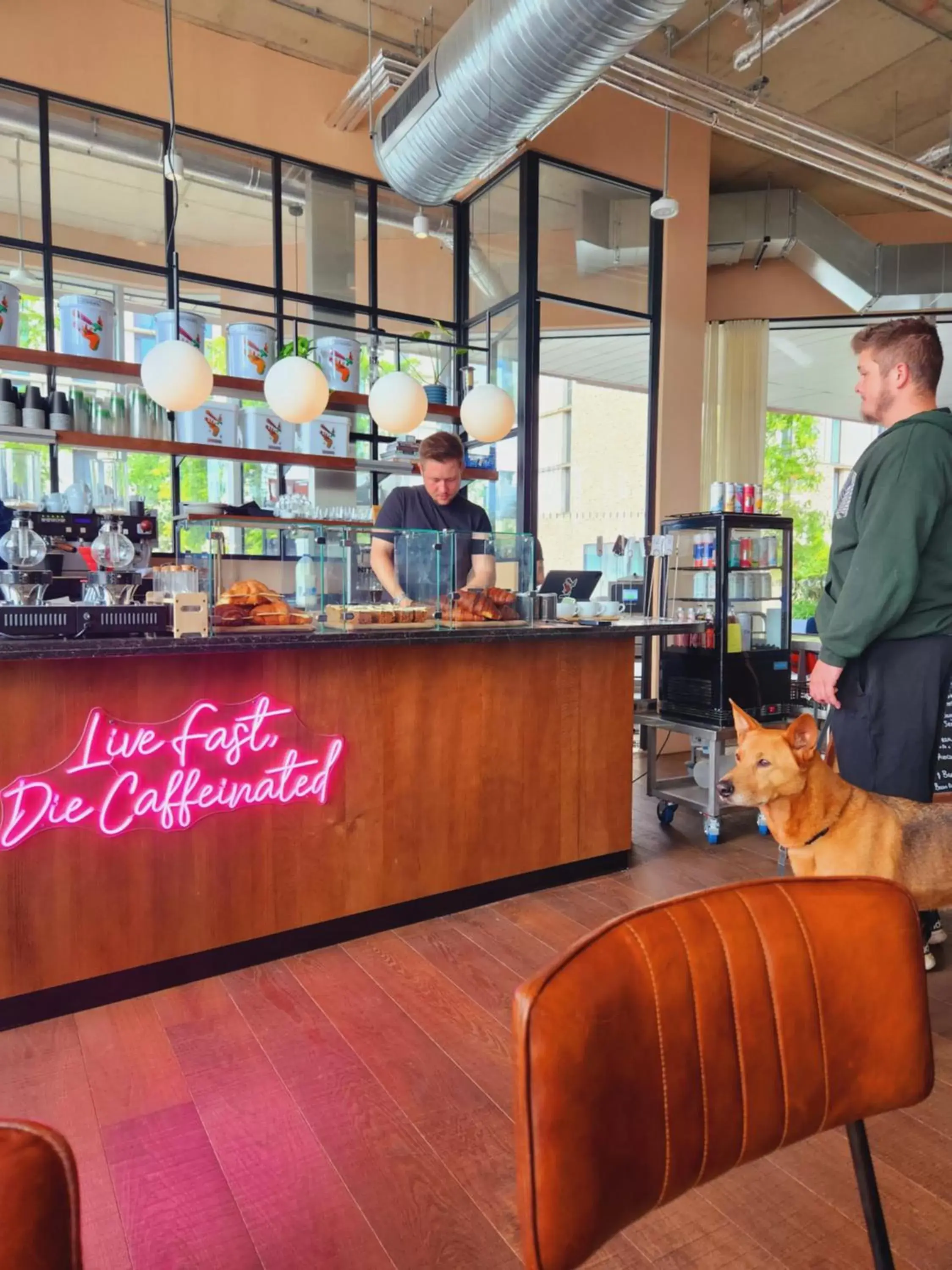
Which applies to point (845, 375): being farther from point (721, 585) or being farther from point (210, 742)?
point (210, 742)

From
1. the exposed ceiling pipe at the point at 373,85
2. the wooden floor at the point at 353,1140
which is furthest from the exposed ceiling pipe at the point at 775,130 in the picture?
the wooden floor at the point at 353,1140

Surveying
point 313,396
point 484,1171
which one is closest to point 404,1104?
point 484,1171

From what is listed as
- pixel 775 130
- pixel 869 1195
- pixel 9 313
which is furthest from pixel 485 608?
pixel 775 130

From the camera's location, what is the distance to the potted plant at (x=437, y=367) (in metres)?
5.47

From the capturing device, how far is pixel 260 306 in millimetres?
5465

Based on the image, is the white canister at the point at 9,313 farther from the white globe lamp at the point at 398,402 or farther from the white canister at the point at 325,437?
the white globe lamp at the point at 398,402

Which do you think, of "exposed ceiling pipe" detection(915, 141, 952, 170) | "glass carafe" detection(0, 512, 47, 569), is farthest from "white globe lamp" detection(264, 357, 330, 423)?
"exposed ceiling pipe" detection(915, 141, 952, 170)

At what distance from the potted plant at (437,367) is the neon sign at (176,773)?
11.0 feet

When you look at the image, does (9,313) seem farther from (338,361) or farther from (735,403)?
(735,403)

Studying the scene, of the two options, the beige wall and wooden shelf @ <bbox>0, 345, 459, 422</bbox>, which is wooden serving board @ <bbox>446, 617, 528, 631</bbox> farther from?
the beige wall

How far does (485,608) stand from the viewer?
315 centimetres

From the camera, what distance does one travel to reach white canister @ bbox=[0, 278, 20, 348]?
13.6ft

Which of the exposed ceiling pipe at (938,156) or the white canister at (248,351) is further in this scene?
the exposed ceiling pipe at (938,156)

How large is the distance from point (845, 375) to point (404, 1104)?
30.0 feet
